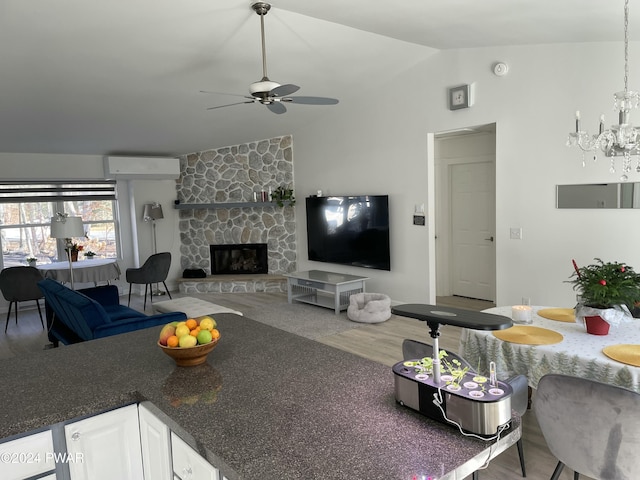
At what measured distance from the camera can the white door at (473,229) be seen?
6500 millimetres

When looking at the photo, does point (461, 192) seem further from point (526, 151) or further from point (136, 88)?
point (136, 88)

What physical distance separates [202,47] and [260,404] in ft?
12.3

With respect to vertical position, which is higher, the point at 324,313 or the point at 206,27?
the point at 206,27

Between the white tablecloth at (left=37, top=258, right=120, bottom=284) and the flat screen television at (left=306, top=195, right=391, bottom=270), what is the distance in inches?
116

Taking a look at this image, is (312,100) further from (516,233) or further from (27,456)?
(27,456)

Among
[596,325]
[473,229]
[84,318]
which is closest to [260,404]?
[596,325]

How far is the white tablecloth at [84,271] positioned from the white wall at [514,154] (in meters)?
3.58

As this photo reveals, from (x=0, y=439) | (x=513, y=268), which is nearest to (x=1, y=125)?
(x=0, y=439)

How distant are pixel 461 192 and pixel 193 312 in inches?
164

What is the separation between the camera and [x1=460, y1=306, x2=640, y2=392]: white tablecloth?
221cm

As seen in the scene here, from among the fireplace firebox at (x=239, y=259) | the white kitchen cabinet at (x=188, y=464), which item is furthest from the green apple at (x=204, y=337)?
the fireplace firebox at (x=239, y=259)

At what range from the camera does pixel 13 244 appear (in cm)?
724

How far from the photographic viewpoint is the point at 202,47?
4344mm

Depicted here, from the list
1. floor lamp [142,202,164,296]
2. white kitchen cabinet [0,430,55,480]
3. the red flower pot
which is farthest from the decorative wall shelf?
white kitchen cabinet [0,430,55,480]
